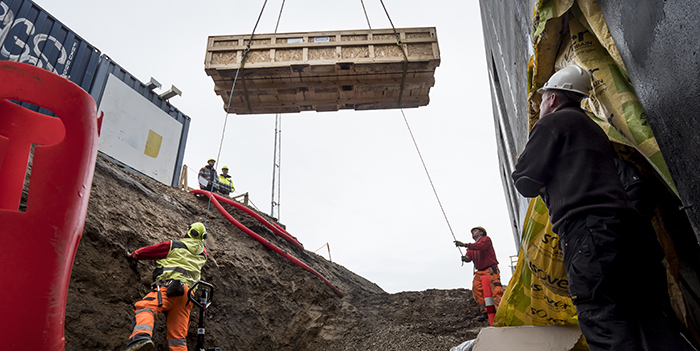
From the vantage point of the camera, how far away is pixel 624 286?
1.56m

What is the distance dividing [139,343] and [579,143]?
3.92m

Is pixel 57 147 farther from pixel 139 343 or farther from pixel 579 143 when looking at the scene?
pixel 579 143

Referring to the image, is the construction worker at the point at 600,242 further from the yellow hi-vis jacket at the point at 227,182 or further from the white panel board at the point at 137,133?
the yellow hi-vis jacket at the point at 227,182

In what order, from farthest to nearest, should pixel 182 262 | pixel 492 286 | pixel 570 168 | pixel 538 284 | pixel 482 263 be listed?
1. pixel 482 263
2. pixel 492 286
3. pixel 182 262
4. pixel 538 284
5. pixel 570 168

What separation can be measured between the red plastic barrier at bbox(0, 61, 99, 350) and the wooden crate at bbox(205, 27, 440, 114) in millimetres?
3259

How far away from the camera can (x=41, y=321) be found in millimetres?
2188

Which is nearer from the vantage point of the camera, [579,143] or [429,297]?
[579,143]

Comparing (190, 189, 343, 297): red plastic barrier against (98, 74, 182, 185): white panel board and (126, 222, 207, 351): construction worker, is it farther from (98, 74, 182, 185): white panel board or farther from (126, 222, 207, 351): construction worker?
(98, 74, 182, 185): white panel board

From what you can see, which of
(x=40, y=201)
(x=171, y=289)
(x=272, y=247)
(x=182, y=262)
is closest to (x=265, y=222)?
(x=272, y=247)

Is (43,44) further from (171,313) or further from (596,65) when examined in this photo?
(596,65)

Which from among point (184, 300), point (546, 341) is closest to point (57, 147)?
point (184, 300)

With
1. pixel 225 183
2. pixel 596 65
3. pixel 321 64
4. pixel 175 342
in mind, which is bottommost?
pixel 175 342

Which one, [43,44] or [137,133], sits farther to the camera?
[137,133]

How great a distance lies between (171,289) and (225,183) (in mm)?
9112
